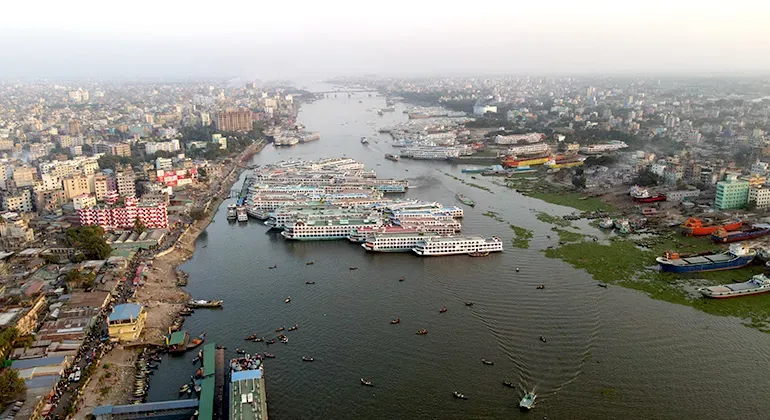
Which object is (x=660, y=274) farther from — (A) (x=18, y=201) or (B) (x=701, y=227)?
(A) (x=18, y=201)

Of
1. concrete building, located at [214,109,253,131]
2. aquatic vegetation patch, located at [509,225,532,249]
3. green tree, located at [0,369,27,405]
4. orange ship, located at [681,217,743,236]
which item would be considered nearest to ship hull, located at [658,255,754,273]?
orange ship, located at [681,217,743,236]

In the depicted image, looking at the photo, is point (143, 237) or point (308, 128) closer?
point (143, 237)

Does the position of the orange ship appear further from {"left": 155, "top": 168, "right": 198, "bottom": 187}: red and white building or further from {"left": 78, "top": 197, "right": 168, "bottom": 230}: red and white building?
{"left": 155, "top": 168, "right": 198, "bottom": 187}: red and white building

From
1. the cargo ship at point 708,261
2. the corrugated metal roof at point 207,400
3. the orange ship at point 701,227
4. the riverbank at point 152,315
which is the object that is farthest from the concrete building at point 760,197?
the corrugated metal roof at point 207,400

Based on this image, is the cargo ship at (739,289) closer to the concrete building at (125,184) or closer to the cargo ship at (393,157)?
the concrete building at (125,184)

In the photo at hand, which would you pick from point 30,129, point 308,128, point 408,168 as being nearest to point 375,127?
point 308,128

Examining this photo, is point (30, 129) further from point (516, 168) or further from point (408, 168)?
point (516, 168)

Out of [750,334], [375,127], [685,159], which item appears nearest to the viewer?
[750,334]
